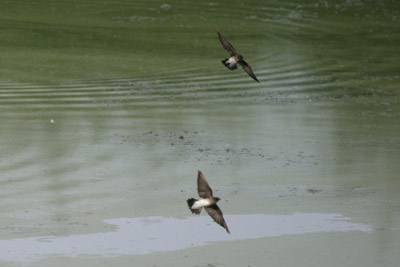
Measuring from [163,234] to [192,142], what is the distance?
261 centimetres

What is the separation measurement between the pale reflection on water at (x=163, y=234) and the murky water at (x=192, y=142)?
0.01 metres

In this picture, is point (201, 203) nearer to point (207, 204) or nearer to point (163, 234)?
point (207, 204)

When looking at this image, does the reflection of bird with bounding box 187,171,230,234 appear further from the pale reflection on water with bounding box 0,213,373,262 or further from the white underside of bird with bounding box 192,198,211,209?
the pale reflection on water with bounding box 0,213,373,262

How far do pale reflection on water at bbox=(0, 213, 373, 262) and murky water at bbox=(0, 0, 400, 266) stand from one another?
0.04ft

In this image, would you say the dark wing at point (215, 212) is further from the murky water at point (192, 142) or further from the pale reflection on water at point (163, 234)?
the pale reflection on water at point (163, 234)

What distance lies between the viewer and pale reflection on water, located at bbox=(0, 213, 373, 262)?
180 inches

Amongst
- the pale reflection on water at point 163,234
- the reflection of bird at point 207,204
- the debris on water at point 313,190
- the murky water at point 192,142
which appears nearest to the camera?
the reflection of bird at point 207,204

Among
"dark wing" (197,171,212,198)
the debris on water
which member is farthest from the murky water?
"dark wing" (197,171,212,198)

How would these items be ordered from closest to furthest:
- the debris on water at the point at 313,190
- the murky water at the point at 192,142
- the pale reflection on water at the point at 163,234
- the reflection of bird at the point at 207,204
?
the reflection of bird at the point at 207,204 → the pale reflection on water at the point at 163,234 → the murky water at the point at 192,142 → the debris on water at the point at 313,190

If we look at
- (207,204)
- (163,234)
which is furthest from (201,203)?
(163,234)

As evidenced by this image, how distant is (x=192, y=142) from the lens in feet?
24.6

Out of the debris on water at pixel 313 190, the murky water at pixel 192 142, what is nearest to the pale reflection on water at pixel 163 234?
the murky water at pixel 192 142

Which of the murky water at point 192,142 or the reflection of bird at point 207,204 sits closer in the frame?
the reflection of bird at point 207,204

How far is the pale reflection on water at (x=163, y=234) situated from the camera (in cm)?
457
